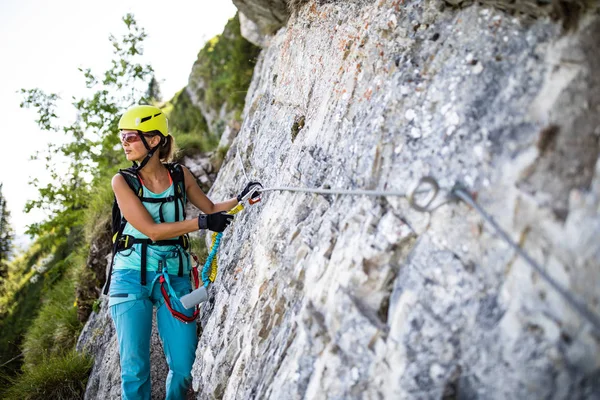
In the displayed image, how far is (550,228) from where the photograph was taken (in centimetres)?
222

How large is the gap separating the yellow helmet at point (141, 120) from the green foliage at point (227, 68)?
732cm

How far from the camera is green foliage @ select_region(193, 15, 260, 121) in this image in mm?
14000

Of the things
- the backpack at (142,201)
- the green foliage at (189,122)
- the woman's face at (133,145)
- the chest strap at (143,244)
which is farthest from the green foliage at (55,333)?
the woman's face at (133,145)

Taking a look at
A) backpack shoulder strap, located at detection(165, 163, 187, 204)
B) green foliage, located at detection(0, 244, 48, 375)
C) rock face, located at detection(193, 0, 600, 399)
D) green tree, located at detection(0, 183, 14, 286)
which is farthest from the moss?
green tree, located at detection(0, 183, 14, 286)

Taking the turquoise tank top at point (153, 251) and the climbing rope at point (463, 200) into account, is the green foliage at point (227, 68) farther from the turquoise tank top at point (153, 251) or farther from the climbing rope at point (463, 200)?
the climbing rope at point (463, 200)

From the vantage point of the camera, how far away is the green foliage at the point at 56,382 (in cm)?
707

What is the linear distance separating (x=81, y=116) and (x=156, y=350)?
8984mm

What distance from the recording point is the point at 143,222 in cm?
452

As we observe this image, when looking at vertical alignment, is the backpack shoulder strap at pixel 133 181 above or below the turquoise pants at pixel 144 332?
above

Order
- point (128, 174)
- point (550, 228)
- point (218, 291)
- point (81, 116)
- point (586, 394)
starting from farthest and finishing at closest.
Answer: point (81, 116) < point (218, 291) < point (128, 174) < point (550, 228) < point (586, 394)

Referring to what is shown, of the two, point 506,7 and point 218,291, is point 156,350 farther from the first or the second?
point 506,7

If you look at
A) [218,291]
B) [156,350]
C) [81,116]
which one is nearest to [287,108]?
[218,291]

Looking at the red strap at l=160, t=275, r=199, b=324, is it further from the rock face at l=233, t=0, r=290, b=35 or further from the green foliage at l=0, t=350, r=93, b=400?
the rock face at l=233, t=0, r=290, b=35

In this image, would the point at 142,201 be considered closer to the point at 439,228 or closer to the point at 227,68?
the point at 439,228
